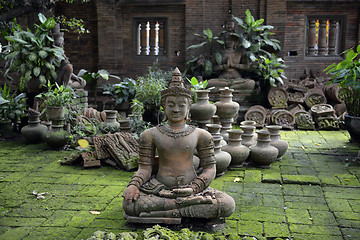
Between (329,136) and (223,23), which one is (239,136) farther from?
(223,23)

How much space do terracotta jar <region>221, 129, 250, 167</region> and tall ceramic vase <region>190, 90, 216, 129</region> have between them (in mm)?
499

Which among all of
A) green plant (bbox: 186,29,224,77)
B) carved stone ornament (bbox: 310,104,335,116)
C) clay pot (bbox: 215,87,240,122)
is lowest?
carved stone ornament (bbox: 310,104,335,116)

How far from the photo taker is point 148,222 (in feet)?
13.3

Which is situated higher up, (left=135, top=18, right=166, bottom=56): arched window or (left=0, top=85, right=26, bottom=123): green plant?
(left=135, top=18, right=166, bottom=56): arched window

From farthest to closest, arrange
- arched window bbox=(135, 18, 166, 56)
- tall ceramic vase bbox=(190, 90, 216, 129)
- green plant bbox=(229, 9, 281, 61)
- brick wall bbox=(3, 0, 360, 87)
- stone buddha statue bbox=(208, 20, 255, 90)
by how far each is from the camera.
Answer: arched window bbox=(135, 18, 166, 56), brick wall bbox=(3, 0, 360, 87), stone buddha statue bbox=(208, 20, 255, 90), green plant bbox=(229, 9, 281, 61), tall ceramic vase bbox=(190, 90, 216, 129)

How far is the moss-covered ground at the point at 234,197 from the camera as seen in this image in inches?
162

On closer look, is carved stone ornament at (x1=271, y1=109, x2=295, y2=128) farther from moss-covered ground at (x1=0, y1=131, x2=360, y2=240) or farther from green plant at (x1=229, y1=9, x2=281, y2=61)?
moss-covered ground at (x1=0, y1=131, x2=360, y2=240)

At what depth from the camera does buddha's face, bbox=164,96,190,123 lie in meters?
4.29

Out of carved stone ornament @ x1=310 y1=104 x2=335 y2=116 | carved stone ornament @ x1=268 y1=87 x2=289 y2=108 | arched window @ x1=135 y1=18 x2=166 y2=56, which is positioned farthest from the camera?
arched window @ x1=135 y1=18 x2=166 y2=56

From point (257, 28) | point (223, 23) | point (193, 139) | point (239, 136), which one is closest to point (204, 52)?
point (223, 23)

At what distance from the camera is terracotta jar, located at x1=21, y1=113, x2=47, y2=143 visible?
8047 millimetres

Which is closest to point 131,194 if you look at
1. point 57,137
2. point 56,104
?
point 57,137

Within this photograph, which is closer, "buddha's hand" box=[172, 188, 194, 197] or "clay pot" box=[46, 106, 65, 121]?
"buddha's hand" box=[172, 188, 194, 197]

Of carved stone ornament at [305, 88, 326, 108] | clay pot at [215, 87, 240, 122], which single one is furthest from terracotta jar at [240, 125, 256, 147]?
carved stone ornament at [305, 88, 326, 108]
